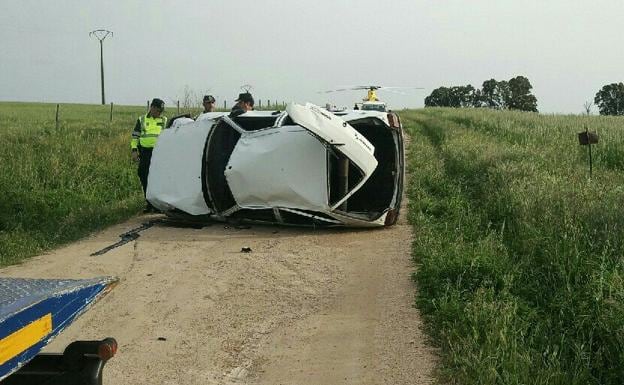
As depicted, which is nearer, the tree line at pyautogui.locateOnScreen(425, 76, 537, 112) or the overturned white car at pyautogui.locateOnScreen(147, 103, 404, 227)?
the overturned white car at pyautogui.locateOnScreen(147, 103, 404, 227)

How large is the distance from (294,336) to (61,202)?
7551mm

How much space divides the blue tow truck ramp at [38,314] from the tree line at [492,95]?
93.9 m

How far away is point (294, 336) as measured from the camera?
4965mm

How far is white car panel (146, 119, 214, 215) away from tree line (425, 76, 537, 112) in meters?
87.5

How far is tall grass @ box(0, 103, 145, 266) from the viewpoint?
9110mm

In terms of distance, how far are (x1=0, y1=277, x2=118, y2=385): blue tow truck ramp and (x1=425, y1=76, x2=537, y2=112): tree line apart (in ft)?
308

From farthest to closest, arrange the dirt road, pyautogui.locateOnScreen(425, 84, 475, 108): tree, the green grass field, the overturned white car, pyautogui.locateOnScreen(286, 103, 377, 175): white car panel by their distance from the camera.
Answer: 1. pyautogui.locateOnScreen(425, 84, 475, 108): tree
2. the overturned white car
3. pyautogui.locateOnScreen(286, 103, 377, 175): white car panel
4. the dirt road
5. the green grass field

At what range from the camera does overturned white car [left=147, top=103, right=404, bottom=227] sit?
27.0ft

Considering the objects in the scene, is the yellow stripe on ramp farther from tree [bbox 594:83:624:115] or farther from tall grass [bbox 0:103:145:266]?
tree [bbox 594:83:624:115]

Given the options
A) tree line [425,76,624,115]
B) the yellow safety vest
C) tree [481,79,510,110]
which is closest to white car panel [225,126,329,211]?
the yellow safety vest

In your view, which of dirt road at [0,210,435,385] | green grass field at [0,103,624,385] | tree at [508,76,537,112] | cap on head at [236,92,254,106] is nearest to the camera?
green grass field at [0,103,624,385]

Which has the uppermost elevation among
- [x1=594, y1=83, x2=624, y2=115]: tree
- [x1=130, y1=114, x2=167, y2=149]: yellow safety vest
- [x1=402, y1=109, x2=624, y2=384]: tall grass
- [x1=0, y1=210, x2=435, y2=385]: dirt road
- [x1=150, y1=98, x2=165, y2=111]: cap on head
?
[x1=594, y1=83, x2=624, y2=115]: tree

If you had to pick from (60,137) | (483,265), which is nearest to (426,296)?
(483,265)

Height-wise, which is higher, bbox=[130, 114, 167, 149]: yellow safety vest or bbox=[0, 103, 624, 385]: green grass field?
bbox=[130, 114, 167, 149]: yellow safety vest
